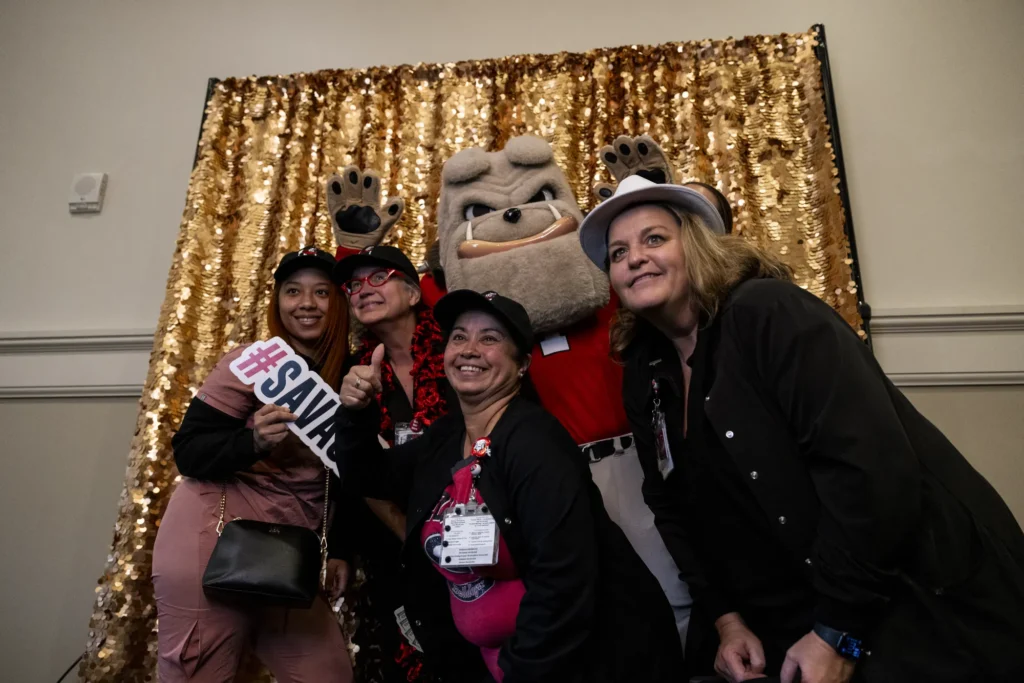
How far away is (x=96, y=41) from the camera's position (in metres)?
3.28

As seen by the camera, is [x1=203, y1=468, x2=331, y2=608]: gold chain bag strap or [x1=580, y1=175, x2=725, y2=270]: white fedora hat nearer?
[x1=580, y1=175, x2=725, y2=270]: white fedora hat

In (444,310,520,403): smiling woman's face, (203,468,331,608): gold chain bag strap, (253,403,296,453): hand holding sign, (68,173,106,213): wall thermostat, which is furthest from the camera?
(68,173,106,213): wall thermostat

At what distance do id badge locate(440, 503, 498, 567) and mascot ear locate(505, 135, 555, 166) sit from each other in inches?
45.4

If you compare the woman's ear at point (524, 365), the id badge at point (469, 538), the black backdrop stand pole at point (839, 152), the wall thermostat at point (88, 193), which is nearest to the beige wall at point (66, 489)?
the black backdrop stand pole at point (839, 152)

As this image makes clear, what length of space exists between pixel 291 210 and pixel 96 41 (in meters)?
1.57

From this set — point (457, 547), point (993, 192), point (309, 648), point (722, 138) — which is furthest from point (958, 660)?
point (993, 192)

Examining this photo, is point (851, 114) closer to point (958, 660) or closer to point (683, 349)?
point (683, 349)

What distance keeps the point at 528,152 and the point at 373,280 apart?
62 centimetres

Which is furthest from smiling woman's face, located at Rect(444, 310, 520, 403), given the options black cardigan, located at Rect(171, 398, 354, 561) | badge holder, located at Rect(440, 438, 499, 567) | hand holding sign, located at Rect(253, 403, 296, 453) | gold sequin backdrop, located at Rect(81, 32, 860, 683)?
gold sequin backdrop, located at Rect(81, 32, 860, 683)

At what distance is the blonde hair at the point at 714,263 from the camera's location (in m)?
1.35

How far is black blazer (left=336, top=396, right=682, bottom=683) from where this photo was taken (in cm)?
120

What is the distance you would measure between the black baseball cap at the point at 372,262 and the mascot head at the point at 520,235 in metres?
0.12

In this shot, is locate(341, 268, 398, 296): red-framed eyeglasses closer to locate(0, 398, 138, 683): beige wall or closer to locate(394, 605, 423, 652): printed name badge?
locate(394, 605, 423, 652): printed name badge

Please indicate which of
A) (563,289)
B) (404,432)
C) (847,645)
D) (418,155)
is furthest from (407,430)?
(418,155)
